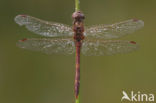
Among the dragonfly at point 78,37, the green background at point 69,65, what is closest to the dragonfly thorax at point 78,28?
the dragonfly at point 78,37

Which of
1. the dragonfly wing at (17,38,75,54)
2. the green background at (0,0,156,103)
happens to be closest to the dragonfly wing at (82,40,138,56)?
the dragonfly wing at (17,38,75,54)

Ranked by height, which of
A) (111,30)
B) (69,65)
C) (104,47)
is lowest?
(69,65)

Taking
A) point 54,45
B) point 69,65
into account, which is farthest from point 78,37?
point 69,65

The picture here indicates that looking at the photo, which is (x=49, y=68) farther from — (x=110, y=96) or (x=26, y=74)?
(x=110, y=96)

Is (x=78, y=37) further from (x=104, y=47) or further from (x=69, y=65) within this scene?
(x=69, y=65)

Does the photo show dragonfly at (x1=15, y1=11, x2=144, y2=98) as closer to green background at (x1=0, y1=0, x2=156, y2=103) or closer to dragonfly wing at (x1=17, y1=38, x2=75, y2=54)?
dragonfly wing at (x1=17, y1=38, x2=75, y2=54)

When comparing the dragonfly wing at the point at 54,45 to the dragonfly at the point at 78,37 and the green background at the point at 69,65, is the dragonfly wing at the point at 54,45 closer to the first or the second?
the dragonfly at the point at 78,37

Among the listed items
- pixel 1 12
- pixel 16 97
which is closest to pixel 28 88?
pixel 16 97
